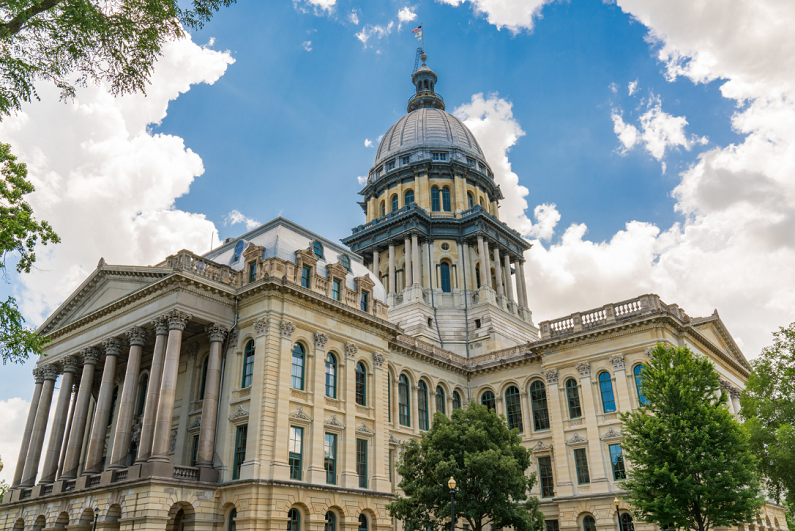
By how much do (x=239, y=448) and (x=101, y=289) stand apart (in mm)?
15130

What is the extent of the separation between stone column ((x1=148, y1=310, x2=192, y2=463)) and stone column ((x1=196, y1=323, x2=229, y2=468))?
163 cm

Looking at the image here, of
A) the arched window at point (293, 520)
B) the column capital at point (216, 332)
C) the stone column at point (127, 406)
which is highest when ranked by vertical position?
the column capital at point (216, 332)

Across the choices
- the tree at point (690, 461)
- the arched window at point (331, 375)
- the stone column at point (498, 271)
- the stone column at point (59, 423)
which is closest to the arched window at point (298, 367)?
the arched window at point (331, 375)

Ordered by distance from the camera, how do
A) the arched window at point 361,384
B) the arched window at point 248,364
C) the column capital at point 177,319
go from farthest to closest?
1. the arched window at point 361,384
2. the arched window at point 248,364
3. the column capital at point 177,319

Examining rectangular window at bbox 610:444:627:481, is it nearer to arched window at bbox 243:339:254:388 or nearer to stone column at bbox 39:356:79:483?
arched window at bbox 243:339:254:388

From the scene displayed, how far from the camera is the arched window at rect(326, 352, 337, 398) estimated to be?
35.0m

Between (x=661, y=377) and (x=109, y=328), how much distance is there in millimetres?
30624

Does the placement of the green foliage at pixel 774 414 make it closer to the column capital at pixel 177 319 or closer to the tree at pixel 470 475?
the tree at pixel 470 475

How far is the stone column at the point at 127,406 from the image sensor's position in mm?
30625

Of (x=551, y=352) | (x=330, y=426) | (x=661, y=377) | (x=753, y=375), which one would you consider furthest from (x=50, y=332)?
(x=753, y=375)

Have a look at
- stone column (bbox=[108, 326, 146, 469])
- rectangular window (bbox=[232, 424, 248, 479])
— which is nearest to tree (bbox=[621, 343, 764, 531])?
rectangular window (bbox=[232, 424, 248, 479])

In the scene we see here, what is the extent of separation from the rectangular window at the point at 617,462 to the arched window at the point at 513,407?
7.51m

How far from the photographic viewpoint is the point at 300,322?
3400 centimetres

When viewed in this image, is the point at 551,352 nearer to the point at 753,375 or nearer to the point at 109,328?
the point at 753,375
